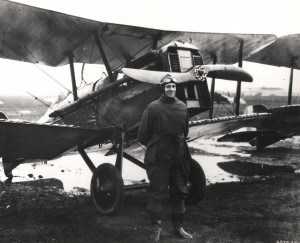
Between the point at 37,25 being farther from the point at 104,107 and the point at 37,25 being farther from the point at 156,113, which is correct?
the point at 156,113

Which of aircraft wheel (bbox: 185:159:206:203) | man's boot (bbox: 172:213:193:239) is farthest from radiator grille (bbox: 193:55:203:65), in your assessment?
man's boot (bbox: 172:213:193:239)

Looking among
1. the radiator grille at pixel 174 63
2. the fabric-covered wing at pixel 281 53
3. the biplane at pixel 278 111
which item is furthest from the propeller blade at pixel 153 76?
the fabric-covered wing at pixel 281 53

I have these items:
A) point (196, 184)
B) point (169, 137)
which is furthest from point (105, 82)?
point (169, 137)

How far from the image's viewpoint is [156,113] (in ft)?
13.0

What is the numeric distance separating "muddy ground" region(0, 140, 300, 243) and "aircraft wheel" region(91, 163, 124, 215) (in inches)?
5.8

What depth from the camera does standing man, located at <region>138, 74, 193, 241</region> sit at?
389 cm

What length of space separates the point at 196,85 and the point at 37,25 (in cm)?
263

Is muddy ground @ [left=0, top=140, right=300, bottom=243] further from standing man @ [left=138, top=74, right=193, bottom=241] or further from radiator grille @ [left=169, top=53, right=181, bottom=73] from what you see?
radiator grille @ [left=169, top=53, right=181, bottom=73]

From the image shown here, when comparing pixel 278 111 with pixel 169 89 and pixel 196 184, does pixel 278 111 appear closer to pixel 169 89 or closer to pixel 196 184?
pixel 196 184

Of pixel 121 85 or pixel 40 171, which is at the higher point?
pixel 121 85

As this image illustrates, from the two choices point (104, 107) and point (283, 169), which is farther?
point (283, 169)

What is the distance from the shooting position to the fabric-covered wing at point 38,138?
4.48 meters

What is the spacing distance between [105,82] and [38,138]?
173cm

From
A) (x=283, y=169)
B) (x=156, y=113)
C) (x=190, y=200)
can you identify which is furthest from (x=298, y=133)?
(x=156, y=113)
